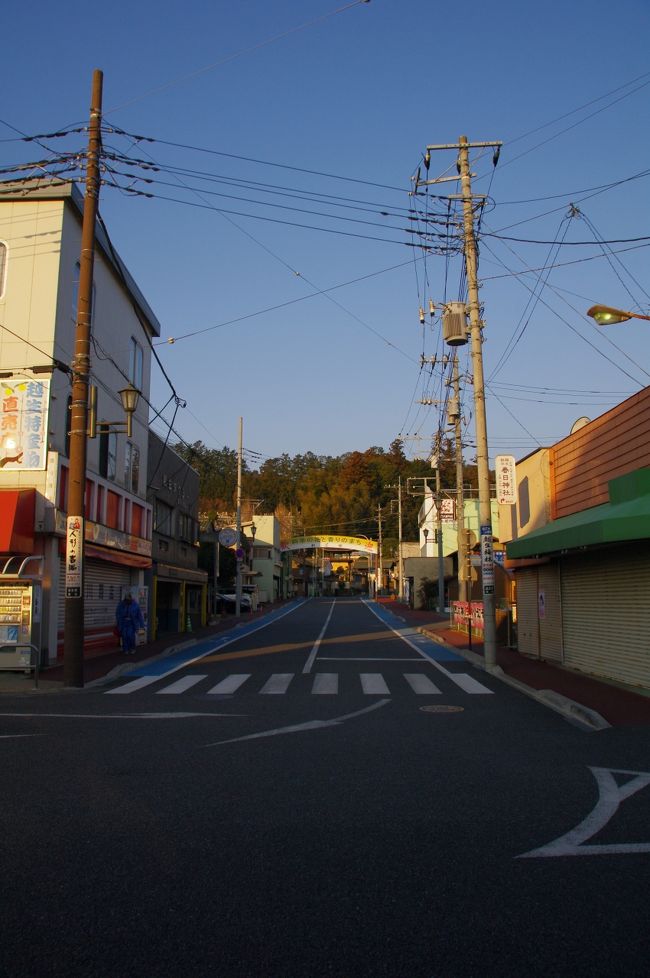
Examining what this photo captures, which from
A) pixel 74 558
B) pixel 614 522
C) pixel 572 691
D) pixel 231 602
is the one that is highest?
pixel 614 522

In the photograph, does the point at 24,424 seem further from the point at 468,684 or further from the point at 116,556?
the point at 468,684

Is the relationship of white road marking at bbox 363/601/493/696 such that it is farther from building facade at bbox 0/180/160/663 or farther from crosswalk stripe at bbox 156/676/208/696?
building facade at bbox 0/180/160/663

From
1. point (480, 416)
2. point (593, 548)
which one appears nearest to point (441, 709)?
point (593, 548)

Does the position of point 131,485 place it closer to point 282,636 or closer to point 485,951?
point 282,636

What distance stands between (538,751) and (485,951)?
572 centimetres

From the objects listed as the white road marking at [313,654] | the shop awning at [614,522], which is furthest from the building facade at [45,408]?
the shop awning at [614,522]

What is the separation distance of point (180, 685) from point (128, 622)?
7.80 meters

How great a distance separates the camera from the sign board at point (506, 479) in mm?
22125

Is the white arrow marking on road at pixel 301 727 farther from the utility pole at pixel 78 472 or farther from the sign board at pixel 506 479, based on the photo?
the sign board at pixel 506 479

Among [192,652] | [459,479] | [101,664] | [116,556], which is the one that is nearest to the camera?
[101,664]

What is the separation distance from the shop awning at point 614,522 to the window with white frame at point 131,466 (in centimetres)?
1549

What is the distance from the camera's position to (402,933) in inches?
166

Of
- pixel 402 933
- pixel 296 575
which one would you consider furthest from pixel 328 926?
pixel 296 575

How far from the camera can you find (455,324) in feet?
70.9
